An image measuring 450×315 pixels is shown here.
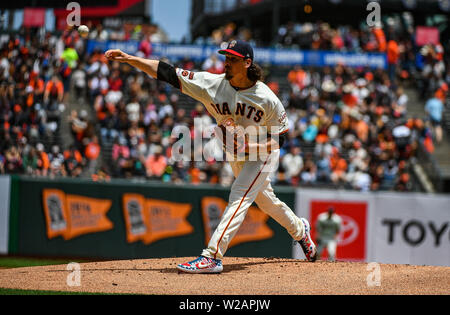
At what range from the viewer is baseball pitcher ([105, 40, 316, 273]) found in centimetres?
677

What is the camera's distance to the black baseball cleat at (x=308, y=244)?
7.84m

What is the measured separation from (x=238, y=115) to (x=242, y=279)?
1628 mm

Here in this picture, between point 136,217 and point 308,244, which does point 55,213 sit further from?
point 308,244

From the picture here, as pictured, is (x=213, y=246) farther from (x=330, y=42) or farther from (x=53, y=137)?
(x=330, y=42)

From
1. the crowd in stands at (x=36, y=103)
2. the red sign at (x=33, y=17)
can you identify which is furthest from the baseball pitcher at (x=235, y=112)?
the red sign at (x=33, y=17)

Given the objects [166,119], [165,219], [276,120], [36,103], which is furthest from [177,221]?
[276,120]

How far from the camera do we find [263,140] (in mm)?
6961

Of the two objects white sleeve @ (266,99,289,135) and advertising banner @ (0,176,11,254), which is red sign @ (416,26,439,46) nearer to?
advertising banner @ (0,176,11,254)

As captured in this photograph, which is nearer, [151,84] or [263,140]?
[263,140]

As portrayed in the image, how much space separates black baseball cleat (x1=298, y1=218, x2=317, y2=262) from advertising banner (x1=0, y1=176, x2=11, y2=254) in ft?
29.5

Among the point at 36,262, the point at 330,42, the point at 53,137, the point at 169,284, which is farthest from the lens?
the point at 330,42

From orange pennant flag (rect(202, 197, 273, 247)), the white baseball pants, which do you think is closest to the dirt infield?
the white baseball pants
